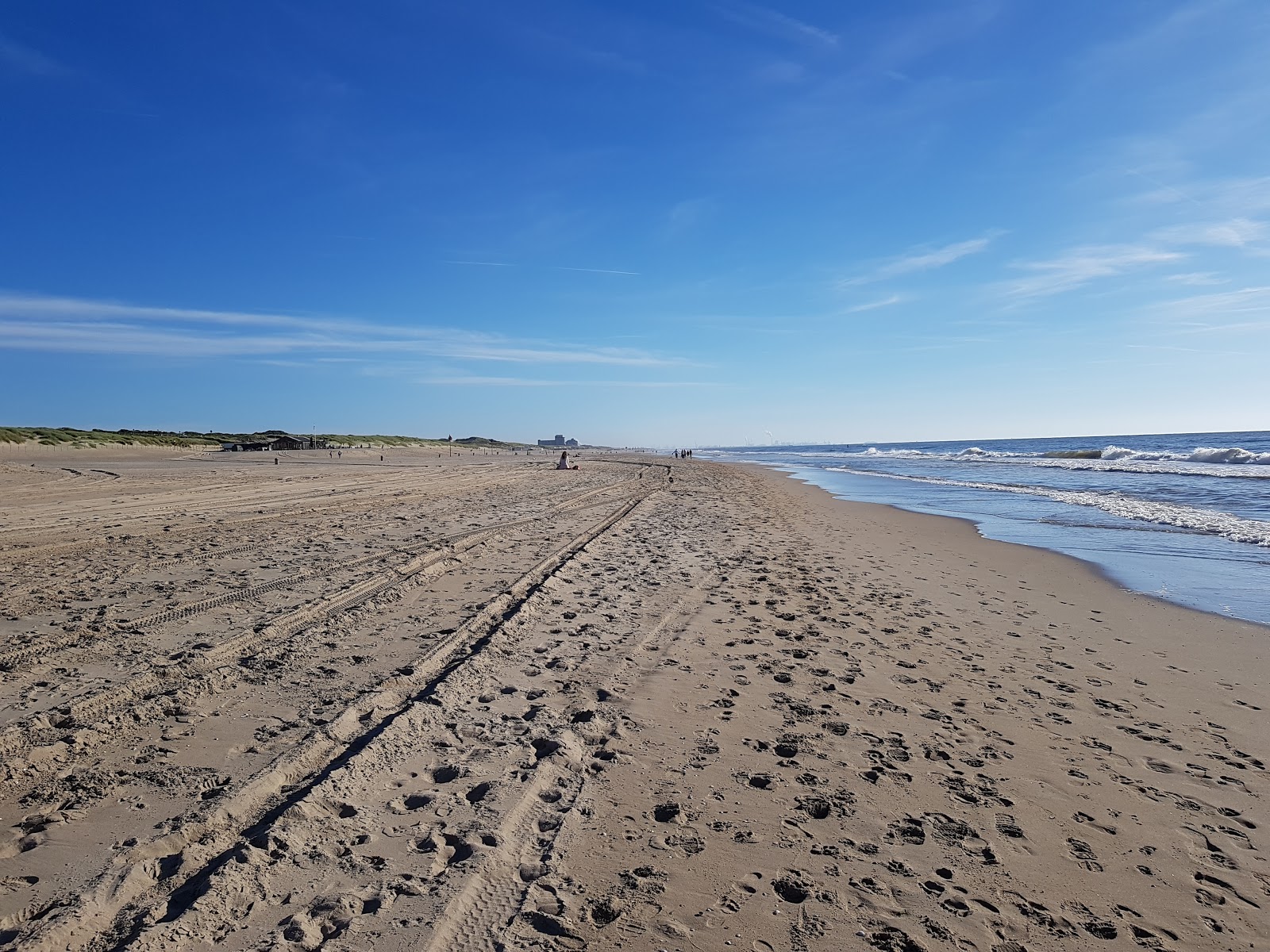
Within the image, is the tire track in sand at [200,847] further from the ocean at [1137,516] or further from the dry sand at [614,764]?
the ocean at [1137,516]

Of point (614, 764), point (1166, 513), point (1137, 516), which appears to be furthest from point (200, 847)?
point (1166, 513)

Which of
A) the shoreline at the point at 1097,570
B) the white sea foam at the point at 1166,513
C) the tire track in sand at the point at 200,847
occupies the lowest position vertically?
the shoreline at the point at 1097,570

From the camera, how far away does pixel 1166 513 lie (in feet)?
56.0

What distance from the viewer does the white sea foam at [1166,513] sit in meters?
13.7

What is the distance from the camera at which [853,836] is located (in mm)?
3303

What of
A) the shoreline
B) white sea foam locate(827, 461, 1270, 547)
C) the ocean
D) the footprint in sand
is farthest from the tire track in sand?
white sea foam locate(827, 461, 1270, 547)

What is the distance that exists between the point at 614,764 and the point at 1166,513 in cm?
1923

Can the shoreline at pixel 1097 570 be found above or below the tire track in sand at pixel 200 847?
below

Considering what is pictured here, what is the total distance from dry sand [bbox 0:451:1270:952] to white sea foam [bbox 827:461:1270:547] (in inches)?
319

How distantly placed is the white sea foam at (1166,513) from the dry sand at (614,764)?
26.5 feet

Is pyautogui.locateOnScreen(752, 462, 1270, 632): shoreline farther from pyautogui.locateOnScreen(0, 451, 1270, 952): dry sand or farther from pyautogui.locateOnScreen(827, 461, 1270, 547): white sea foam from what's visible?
pyautogui.locateOnScreen(827, 461, 1270, 547): white sea foam

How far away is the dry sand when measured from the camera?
2.73 m

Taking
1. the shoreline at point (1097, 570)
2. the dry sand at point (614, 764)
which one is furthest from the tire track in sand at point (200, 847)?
the shoreline at point (1097, 570)

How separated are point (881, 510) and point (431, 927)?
59.2ft
